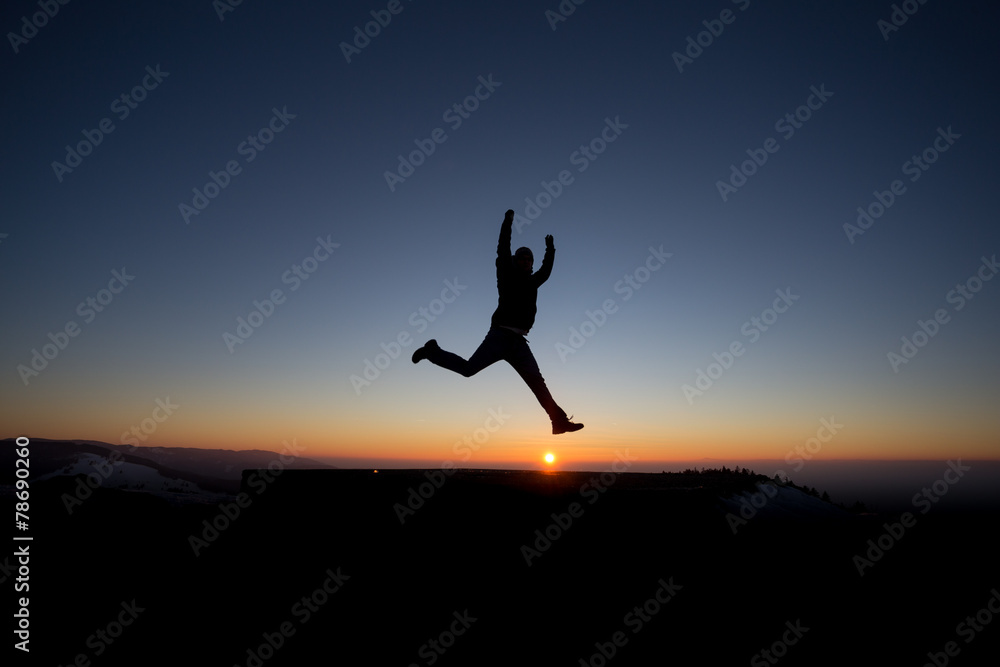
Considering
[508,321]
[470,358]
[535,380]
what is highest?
[508,321]

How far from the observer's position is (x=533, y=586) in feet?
12.8

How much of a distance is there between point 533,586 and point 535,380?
9.37 feet

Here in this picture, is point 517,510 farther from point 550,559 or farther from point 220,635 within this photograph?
point 220,635

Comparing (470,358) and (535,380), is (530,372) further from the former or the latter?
(470,358)

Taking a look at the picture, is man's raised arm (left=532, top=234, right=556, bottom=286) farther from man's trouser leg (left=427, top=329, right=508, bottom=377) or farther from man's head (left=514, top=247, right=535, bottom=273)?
man's trouser leg (left=427, top=329, right=508, bottom=377)

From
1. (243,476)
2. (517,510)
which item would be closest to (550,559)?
(517,510)

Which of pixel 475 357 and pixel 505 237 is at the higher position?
pixel 505 237

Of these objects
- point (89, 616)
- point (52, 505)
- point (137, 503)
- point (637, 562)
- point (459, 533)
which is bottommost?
point (52, 505)

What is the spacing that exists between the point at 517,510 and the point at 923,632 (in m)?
2.74

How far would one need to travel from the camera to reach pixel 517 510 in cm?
439

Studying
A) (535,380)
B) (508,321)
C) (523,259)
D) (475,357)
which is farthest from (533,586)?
(523,259)

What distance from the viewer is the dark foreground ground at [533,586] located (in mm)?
3492

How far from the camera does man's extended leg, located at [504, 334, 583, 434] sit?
6238 millimetres

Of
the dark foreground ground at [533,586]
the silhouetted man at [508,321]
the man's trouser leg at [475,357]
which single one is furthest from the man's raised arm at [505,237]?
the dark foreground ground at [533,586]
